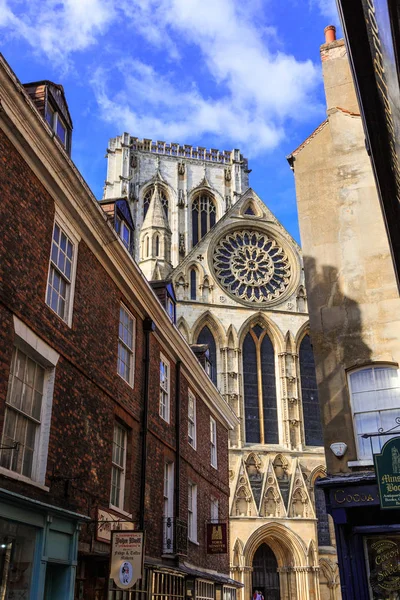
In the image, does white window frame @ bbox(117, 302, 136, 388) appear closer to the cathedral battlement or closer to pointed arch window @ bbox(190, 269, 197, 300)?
pointed arch window @ bbox(190, 269, 197, 300)

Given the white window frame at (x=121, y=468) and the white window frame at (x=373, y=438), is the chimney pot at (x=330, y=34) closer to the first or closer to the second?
the white window frame at (x=373, y=438)

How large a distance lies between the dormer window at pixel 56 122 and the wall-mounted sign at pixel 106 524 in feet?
20.8

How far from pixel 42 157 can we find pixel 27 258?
169cm

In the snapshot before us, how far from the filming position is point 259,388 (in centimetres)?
3375

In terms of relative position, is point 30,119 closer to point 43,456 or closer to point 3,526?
point 43,456

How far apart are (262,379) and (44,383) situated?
83.2 feet

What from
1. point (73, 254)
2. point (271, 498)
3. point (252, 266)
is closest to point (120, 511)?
point (73, 254)

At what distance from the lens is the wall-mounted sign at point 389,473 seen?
10.3m

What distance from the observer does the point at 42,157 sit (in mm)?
9711

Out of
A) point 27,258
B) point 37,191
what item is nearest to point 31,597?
point 27,258

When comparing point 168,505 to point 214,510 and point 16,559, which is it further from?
point 16,559

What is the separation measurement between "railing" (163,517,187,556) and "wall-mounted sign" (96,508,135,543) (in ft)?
9.85

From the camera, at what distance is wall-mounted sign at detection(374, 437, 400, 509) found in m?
10.3

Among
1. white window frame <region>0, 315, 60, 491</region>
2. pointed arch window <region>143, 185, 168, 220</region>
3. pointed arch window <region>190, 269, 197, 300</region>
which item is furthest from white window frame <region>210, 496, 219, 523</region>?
pointed arch window <region>143, 185, 168, 220</region>
